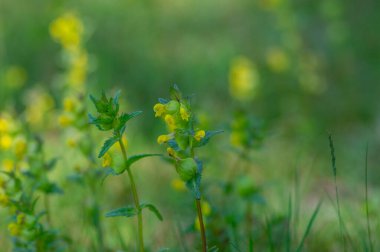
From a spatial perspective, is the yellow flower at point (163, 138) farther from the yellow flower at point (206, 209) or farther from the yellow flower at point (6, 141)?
the yellow flower at point (6, 141)

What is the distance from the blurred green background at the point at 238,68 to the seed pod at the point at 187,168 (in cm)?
134

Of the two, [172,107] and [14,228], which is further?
[14,228]

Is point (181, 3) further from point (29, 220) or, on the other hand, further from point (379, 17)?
point (29, 220)

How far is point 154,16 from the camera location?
5.76 meters

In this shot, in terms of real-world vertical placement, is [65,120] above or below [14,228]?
above

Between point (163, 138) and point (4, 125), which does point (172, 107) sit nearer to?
point (163, 138)

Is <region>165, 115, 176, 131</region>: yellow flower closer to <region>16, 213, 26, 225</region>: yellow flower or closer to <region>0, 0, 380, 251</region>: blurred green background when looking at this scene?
<region>16, 213, 26, 225</region>: yellow flower

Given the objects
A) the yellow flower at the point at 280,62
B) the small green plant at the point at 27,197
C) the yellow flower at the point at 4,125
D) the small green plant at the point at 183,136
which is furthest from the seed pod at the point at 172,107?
the yellow flower at the point at 280,62

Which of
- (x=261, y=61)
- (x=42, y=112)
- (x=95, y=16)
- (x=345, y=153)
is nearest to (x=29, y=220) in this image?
(x=42, y=112)

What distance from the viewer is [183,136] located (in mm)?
1433

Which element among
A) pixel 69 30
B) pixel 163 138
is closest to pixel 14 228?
pixel 163 138

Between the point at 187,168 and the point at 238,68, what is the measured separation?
2.51 metres

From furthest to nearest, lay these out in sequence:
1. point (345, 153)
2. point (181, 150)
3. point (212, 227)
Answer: point (345, 153) → point (212, 227) → point (181, 150)

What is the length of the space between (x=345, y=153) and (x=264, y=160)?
0.54m
